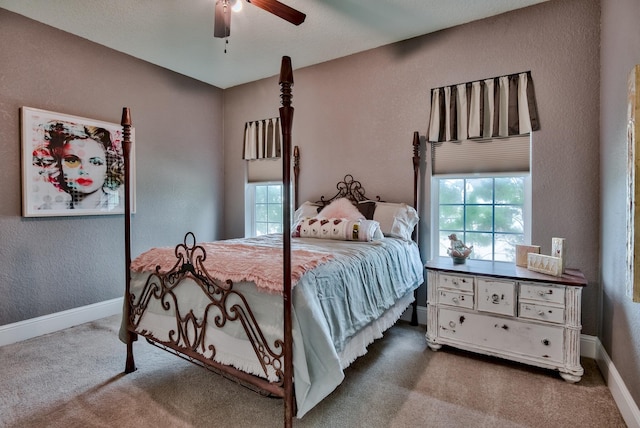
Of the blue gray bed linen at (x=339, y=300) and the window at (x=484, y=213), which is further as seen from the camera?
the window at (x=484, y=213)

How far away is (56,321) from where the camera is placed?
2.93m

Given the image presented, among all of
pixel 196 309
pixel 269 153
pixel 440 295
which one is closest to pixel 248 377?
pixel 196 309

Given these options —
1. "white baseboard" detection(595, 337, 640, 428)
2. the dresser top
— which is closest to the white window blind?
the dresser top

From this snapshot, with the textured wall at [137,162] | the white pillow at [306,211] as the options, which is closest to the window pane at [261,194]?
the textured wall at [137,162]

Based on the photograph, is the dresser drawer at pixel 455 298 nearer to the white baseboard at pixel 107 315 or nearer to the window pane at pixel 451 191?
the white baseboard at pixel 107 315

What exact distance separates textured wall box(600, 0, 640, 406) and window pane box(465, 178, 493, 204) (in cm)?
76

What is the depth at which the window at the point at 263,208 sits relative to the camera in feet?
13.9

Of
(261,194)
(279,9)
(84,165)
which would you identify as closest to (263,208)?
(261,194)

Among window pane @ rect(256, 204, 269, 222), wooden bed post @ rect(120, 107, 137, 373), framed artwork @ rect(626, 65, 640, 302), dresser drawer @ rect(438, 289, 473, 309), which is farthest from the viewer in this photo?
window pane @ rect(256, 204, 269, 222)

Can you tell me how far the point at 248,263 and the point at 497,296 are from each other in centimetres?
173

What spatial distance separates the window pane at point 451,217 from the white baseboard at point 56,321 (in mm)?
3401

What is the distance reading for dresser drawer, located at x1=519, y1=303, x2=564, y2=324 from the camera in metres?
2.09

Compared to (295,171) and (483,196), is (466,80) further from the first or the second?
→ (295,171)

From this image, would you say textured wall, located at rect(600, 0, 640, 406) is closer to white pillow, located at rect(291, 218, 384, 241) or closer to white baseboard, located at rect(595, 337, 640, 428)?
white baseboard, located at rect(595, 337, 640, 428)
